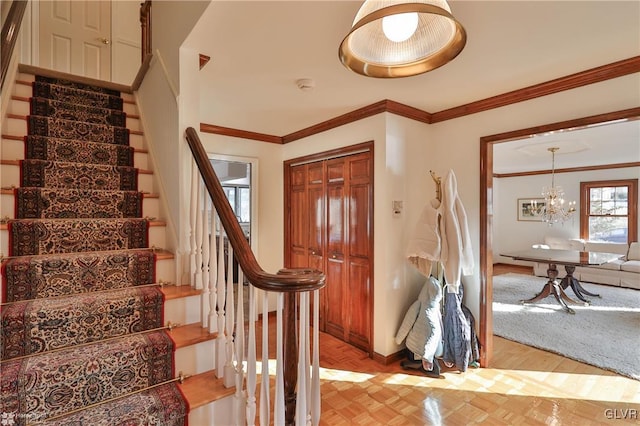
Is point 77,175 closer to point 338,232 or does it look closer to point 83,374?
point 83,374

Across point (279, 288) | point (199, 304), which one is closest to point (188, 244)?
point (199, 304)

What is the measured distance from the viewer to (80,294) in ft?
5.24

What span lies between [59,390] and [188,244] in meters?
0.85

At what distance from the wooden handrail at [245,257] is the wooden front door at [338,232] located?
167cm

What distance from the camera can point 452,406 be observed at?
7.24ft

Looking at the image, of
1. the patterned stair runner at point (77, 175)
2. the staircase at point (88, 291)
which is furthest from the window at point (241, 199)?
the patterned stair runner at point (77, 175)

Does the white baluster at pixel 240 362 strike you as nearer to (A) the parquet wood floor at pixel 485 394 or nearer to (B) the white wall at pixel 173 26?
(A) the parquet wood floor at pixel 485 394

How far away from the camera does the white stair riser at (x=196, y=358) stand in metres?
1.49

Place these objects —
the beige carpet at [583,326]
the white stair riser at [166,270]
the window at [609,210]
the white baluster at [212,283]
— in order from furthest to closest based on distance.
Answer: the window at [609,210], the beige carpet at [583,326], the white stair riser at [166,270], the white baluster at [212,283]

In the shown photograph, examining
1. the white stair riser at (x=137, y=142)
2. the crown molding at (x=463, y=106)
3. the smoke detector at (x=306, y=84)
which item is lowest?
the white stair riser at (x=137, y=142)

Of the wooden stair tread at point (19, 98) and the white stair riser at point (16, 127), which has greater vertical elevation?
the wooden stair tread at point (19, 98)

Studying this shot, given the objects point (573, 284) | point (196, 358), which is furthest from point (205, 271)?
point (573, 284)

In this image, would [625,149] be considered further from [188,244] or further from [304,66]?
[188,244]

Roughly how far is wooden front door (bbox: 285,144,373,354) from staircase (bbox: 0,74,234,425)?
5.72 feet
